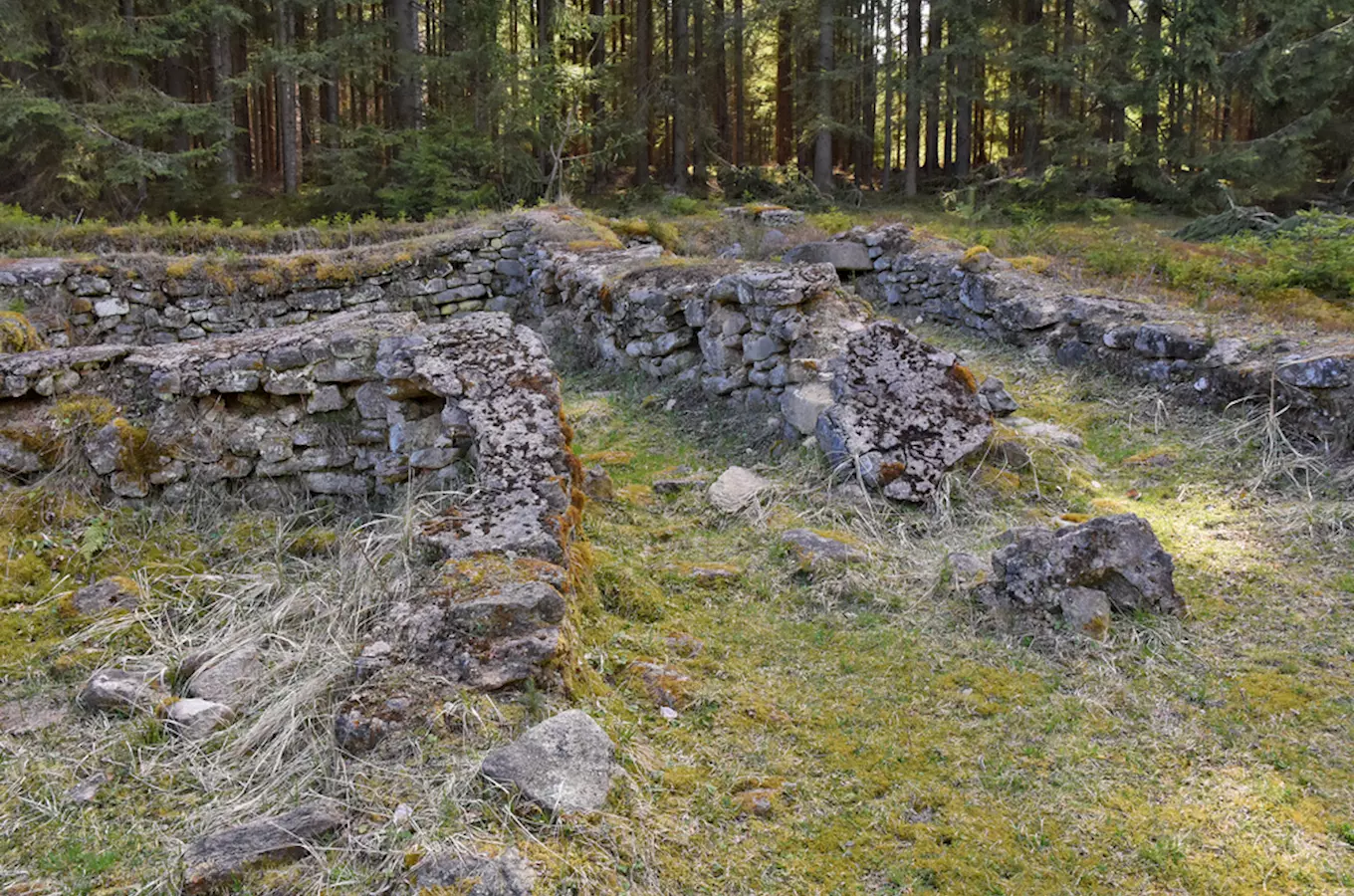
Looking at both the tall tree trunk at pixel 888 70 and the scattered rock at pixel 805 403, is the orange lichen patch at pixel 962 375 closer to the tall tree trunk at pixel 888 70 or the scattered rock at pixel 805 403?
the scattered rock at pixel 805 403

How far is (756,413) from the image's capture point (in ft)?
22.9

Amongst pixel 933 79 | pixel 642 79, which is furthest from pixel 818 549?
pixel 642 79

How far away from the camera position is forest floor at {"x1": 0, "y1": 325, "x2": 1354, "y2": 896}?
2.56 metres

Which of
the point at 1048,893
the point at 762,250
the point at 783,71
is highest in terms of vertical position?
the point at 783,71

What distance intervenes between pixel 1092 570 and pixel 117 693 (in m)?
4.06

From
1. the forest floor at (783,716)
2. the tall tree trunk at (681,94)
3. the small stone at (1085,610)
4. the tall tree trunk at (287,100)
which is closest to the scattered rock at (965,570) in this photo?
the forest floor at (783,716)

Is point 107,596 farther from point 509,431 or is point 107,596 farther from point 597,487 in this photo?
point 597,487

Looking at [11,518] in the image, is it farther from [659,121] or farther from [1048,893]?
[659,121]

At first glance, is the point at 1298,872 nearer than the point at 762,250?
Yes

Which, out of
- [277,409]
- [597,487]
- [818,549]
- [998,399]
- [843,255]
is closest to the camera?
[818,549]

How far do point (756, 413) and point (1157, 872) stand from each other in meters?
4.72

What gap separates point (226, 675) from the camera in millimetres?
3355

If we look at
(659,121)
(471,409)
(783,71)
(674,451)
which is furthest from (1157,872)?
(783,71)

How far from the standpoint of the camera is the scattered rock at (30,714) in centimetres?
312
